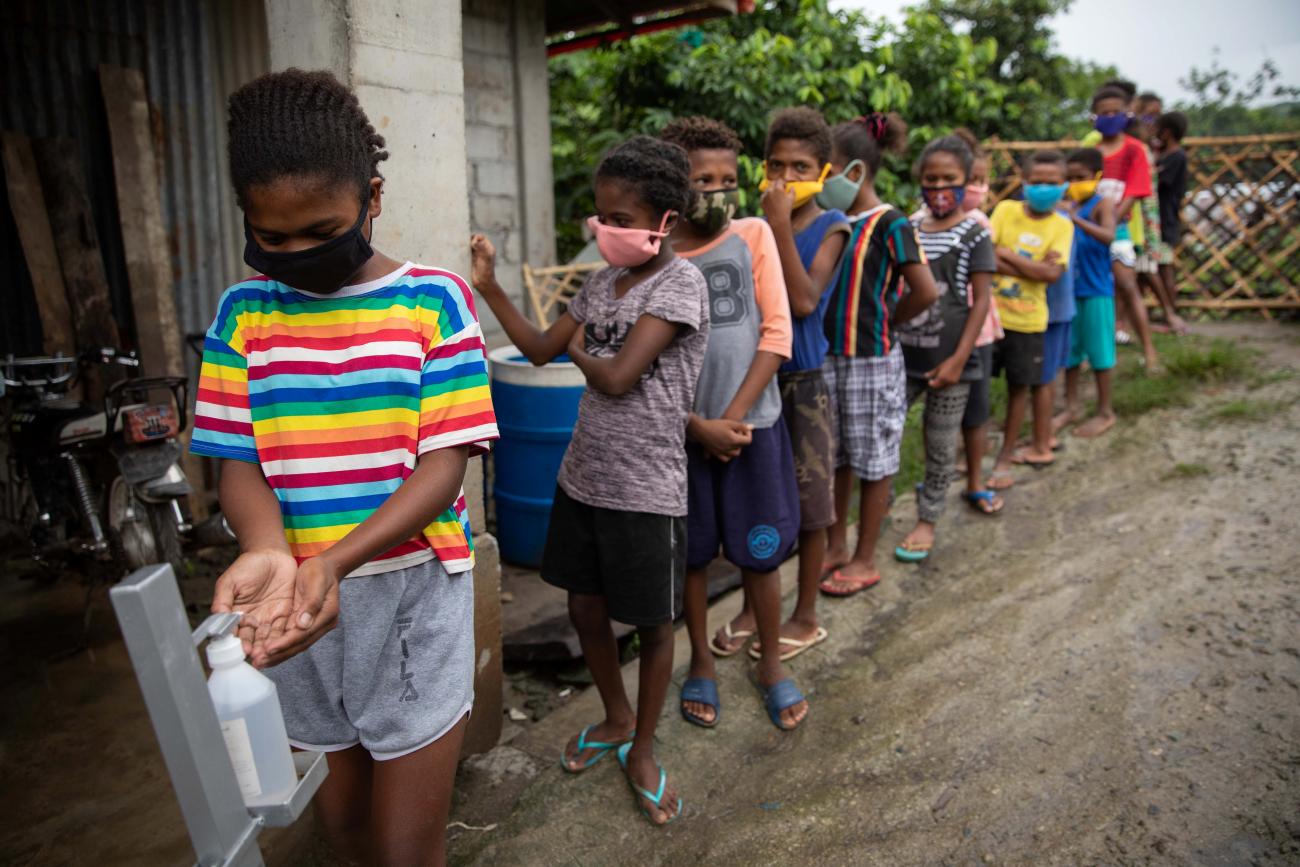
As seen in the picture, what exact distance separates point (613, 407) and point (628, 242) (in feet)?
1.35

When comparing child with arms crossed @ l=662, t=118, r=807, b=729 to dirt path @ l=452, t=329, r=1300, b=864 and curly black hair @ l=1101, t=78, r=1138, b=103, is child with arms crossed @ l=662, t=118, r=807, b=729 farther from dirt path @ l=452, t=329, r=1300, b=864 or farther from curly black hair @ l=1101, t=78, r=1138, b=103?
curly black hair @ l=1101, t=78, r=1138, b=103

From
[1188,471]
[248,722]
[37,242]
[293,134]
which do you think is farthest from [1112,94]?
[248,722]

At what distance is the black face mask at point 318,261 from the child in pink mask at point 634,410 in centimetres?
85

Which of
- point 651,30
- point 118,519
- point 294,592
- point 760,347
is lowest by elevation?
point 118,519

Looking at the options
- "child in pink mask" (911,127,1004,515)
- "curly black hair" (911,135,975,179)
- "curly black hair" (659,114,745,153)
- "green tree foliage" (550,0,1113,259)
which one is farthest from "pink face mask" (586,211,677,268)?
"green tree foliage" (550,0,1113,259)

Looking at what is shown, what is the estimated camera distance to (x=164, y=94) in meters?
4.36

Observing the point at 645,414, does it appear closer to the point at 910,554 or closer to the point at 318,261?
the point at 318,261

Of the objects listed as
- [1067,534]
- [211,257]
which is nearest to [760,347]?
[1067,534]

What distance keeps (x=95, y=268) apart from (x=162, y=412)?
1128 mm

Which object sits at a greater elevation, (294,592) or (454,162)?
(454,162)

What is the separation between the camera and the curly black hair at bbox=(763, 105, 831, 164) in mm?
2818

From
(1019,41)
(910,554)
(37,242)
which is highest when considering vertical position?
(1019,41)

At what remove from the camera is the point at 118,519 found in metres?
3.67

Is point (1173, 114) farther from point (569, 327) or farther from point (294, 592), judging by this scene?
point (294, 592)
